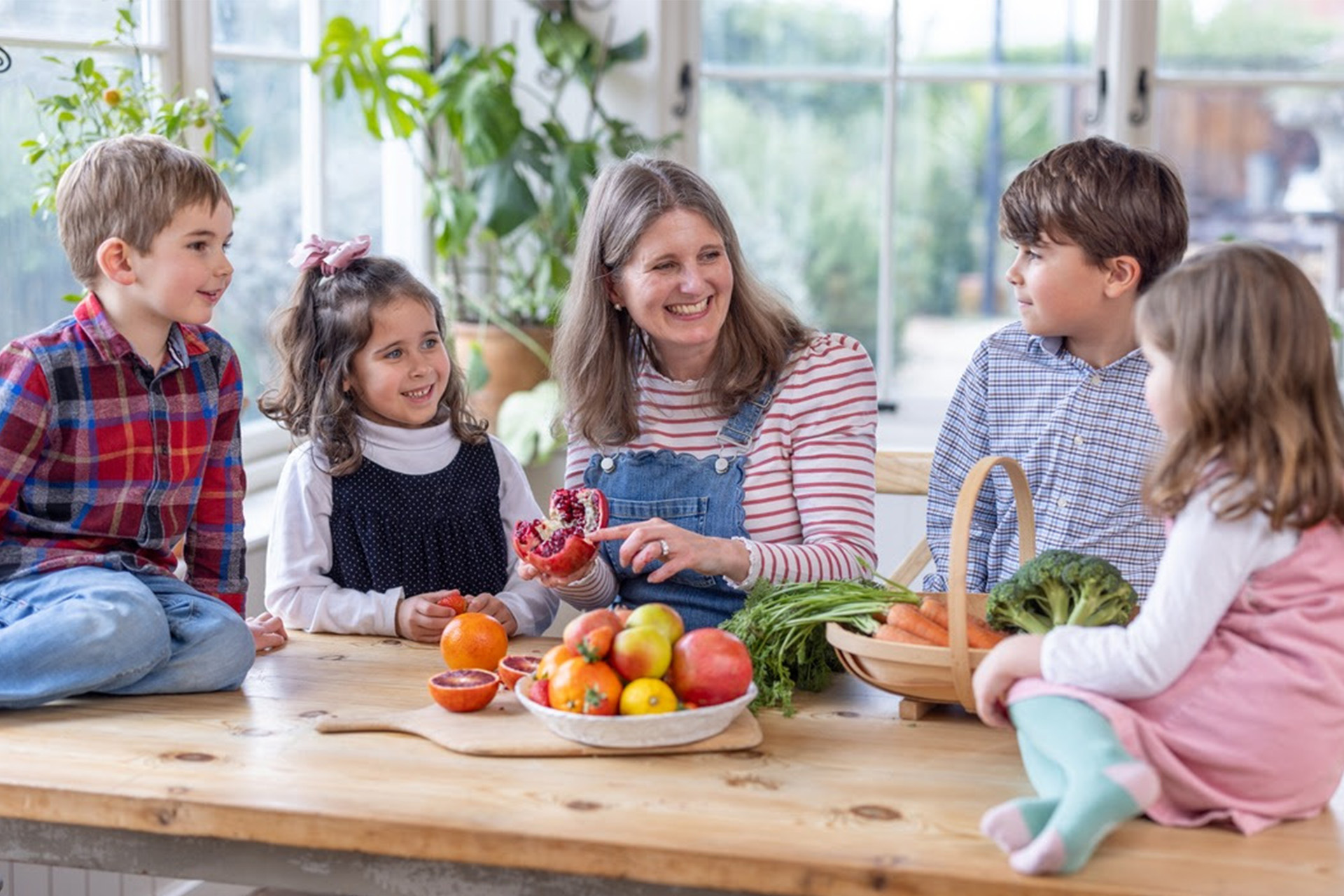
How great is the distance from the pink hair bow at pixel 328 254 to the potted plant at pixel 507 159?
4.56ft

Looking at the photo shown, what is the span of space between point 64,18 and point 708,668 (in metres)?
2.05

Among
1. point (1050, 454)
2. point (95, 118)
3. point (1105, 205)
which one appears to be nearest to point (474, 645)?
point (1050, 454)

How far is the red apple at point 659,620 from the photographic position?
1716 mm

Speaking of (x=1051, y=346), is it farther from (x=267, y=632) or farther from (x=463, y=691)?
(x=267, y=632)

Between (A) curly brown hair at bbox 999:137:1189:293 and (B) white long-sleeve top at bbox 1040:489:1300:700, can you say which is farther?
(A) curly brown hair at bbox 999:137:1189:293

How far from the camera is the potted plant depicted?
13.2 ft

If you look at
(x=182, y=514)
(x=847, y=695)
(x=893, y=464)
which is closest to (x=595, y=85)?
(x=893, y=464)

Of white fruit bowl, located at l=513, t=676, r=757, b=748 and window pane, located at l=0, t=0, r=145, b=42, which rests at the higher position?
window pane, located at l=0, t=0, r=145, b=42

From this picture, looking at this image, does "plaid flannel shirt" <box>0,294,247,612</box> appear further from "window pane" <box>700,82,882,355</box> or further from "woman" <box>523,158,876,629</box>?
"window pane" <box>700,82,882,355</box>

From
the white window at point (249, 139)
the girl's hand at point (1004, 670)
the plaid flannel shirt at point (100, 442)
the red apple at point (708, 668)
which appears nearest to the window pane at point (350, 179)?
the white window at point (249, 139)

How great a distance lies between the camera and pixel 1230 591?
1.49m

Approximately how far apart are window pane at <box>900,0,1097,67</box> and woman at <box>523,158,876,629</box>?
7.11 ft

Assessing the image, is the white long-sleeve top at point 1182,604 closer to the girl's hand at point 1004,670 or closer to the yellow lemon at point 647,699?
the girl's hand at point 1004,670

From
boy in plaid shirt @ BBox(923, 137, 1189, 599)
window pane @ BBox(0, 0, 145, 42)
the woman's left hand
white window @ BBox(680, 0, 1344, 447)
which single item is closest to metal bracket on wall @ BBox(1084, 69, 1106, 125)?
white window @ BBox(680, 0, 1344, 447)
